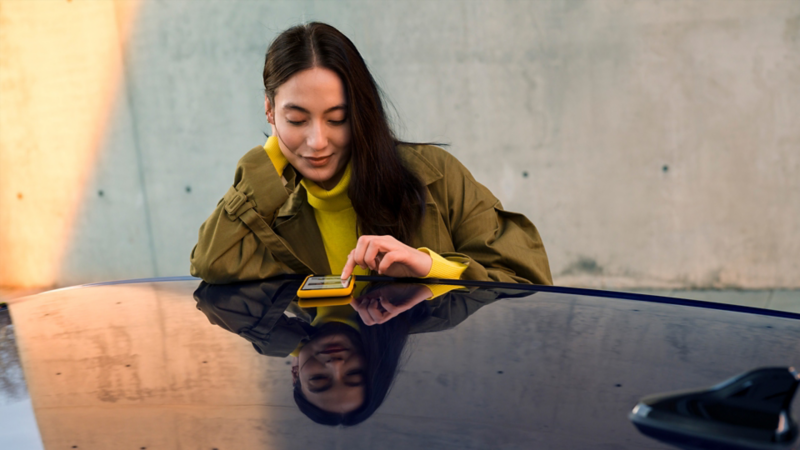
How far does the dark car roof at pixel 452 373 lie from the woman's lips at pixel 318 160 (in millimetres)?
387

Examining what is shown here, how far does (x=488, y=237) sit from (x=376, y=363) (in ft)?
2.03

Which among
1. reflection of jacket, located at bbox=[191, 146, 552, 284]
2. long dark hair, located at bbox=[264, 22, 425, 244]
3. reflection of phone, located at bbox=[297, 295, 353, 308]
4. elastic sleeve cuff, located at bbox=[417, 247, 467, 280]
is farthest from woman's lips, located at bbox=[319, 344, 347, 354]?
long dark hair, located at bbox=[264, 22, 425, 244]

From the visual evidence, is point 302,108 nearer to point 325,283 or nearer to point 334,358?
point 325,283

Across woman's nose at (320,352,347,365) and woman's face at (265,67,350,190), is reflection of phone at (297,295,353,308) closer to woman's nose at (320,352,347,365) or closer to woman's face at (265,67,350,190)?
woman's nose at (320,352,347,365)

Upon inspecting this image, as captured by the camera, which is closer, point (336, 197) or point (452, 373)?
point (452, 373)

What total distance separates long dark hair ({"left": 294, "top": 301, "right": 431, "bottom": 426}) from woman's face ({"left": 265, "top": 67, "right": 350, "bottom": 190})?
17.4 inches

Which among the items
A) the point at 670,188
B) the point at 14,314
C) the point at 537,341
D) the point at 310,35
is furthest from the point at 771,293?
the point at 14,314

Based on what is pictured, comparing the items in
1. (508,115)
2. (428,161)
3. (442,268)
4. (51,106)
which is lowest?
(442,268)

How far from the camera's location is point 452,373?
19.3 inches

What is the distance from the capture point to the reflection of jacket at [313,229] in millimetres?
1012

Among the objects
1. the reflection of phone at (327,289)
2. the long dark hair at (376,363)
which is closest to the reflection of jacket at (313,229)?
the reflection of phone at (327,289)

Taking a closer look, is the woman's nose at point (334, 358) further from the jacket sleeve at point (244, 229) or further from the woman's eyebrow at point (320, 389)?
the jacket sleeve at point (244, 229)

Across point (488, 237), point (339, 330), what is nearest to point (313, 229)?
point (488, 237)

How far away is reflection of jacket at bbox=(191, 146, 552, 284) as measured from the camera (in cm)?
101
